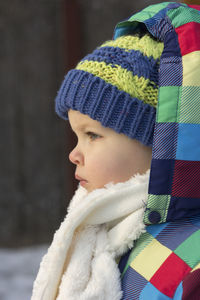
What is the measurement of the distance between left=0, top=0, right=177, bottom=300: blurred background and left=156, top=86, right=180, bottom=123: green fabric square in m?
3.61

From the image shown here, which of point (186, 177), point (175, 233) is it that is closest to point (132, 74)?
point (186, 177)

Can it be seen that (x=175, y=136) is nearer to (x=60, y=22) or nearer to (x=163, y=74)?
(x=163, y=74)

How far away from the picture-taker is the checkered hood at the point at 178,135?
1376 millimetres

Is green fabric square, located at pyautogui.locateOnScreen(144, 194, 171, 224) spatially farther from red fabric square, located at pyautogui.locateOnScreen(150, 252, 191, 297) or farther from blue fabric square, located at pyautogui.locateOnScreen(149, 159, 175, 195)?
red fabric square, located at pyautogui.locateOnScreen(150, 252, 191, 297)

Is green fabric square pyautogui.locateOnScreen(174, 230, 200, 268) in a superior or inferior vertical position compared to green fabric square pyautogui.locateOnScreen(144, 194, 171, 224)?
inferior

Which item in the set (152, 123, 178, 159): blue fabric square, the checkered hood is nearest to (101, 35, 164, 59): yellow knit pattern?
the checkered hood

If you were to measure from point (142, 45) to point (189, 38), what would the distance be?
0.61 feet

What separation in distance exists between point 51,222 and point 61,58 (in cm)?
175

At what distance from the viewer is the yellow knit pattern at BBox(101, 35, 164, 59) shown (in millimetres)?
1521

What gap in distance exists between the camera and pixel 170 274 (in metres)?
1.30

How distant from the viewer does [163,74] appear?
142cm

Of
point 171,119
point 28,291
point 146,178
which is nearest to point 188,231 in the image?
point 146,178

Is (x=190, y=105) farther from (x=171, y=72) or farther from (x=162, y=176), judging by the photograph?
(x=162, y=176)

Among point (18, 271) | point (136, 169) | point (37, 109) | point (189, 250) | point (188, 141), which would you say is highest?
point (188, 141)
